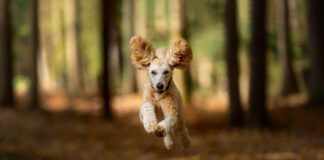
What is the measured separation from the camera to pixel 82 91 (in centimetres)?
4141

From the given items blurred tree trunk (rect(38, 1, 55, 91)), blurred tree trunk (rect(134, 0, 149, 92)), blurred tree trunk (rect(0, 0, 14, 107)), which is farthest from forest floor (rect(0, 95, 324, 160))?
blurred tree trunk (rect(38, 1, 55, 91))

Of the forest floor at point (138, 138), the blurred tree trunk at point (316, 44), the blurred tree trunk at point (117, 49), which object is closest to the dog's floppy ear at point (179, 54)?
the forest floor at point (138, 138)

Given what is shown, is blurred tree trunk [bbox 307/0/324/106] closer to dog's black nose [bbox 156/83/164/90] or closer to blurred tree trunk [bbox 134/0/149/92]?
blurred tree trunk [bbox 134/0/149/92]

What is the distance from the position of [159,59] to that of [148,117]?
1.11 feet

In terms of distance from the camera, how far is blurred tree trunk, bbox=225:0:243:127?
20.0m

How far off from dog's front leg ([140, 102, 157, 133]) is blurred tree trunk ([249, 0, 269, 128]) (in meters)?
15.0

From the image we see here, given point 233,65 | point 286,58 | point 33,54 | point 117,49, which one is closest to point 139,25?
point 117,49

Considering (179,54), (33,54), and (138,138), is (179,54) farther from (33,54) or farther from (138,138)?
(33,54)

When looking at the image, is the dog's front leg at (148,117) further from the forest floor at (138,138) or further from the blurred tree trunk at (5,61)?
the blurred tree trunk at (5,61)

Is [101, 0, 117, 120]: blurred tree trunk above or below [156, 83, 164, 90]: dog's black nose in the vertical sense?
below

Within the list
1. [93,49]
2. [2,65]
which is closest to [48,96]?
[2,65]

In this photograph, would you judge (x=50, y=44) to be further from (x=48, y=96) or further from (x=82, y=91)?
(x=48, y=96)

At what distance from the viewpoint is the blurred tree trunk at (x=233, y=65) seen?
65.7ft

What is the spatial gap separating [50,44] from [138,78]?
19.0 metres
